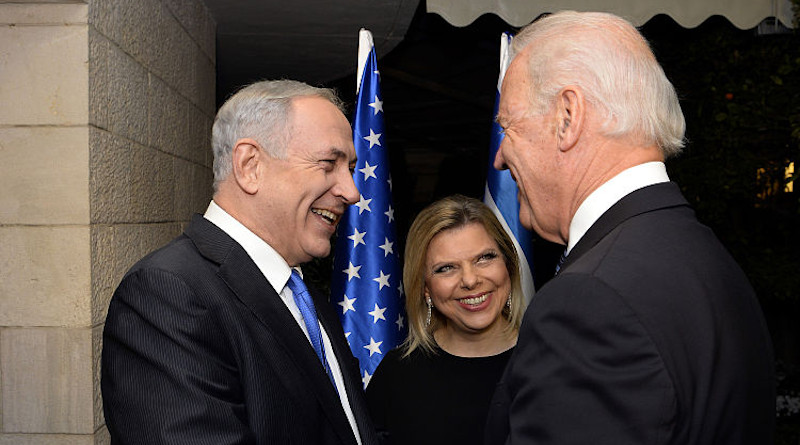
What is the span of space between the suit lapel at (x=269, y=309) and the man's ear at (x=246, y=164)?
0.42 feet

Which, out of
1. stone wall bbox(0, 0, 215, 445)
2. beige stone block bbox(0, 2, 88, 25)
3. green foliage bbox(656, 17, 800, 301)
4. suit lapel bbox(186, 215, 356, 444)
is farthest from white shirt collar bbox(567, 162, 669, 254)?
green foliage bbox(656, 17, 800, 301)

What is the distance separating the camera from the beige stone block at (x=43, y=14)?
177 centimetres

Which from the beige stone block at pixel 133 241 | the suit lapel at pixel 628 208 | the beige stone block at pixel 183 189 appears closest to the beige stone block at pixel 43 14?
the beige stone block at pixel 133 241

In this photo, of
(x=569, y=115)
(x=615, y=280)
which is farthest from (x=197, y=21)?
(x=615, y=280)

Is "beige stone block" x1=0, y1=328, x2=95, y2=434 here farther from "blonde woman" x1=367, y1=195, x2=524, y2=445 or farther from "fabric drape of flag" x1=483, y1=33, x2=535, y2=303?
"fabric drape of flag" x1=483, y1=33, x2=535, y2=303

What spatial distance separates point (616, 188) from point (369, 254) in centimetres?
196

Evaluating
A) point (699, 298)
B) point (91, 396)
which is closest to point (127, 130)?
point (91, 396)

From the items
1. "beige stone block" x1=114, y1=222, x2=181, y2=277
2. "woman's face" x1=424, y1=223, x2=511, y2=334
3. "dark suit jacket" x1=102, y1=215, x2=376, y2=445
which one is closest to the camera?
"dark suit jacket" x1=102, y1=215, x2=376, y2=445

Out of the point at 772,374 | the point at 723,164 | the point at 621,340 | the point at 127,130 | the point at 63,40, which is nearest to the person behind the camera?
the point at 621,340

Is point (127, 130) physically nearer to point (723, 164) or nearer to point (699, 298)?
point (699, 298)

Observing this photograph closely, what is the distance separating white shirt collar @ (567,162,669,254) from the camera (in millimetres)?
1056

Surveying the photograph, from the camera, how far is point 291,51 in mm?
4020

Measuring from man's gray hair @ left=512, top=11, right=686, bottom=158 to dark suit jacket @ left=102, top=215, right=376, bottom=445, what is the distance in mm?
672

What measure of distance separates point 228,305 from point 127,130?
0.95 m
